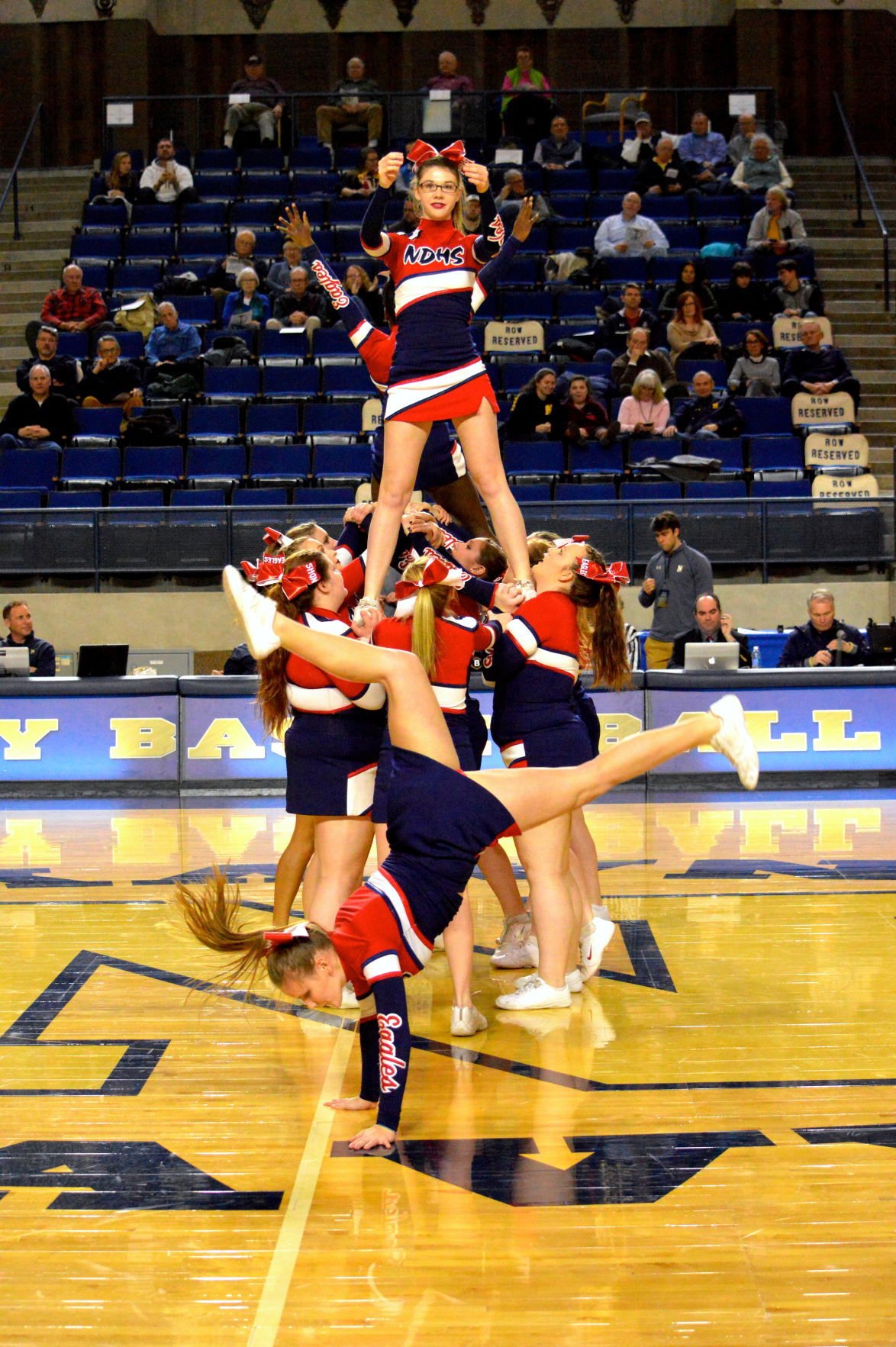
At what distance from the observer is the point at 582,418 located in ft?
43.3

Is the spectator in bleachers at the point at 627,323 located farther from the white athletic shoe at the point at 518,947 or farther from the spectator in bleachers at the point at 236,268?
the white athletic shoe at the point at 518,947

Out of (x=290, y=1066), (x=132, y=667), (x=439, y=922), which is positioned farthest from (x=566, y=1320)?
(x=132, y=667)

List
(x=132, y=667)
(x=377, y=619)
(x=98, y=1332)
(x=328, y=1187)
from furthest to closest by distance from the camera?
(x=132, y=667) → (x=377, y=619) → (x=328, y=1187) → (x=98, y=1332)

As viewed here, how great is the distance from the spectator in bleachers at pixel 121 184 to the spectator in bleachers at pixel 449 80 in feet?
12.3

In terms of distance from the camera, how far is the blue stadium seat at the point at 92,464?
13.5 m

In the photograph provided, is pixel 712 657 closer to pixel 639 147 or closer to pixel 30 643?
pixel 30 643

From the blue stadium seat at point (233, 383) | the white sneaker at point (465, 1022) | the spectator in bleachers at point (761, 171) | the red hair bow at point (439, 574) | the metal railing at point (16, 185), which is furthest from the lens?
the metal railing at point (16, 185)

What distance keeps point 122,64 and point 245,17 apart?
5.97 ft

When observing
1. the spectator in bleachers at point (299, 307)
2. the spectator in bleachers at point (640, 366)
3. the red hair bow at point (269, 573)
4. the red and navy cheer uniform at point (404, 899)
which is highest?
the spectator in bleachers at point (299, 307)

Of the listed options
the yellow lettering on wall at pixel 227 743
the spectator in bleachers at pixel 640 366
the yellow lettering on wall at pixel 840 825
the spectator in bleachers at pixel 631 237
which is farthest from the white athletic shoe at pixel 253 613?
the spectator in bleachers at pixel 631 237

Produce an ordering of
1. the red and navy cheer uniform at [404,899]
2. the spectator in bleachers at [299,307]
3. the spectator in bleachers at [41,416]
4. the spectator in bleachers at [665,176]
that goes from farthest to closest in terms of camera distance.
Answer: the spectator in bleachers at [665,176], the spectator in bleachers at [299,307], the spectator in bleachers at [41,416], the red and navy cheer uniform at [404,899]

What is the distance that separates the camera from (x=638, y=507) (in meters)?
12.2

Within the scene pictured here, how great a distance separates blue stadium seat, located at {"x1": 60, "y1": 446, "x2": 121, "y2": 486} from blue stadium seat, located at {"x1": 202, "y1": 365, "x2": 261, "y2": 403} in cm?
125

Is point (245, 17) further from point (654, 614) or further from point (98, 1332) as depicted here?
point (98, 1332)
